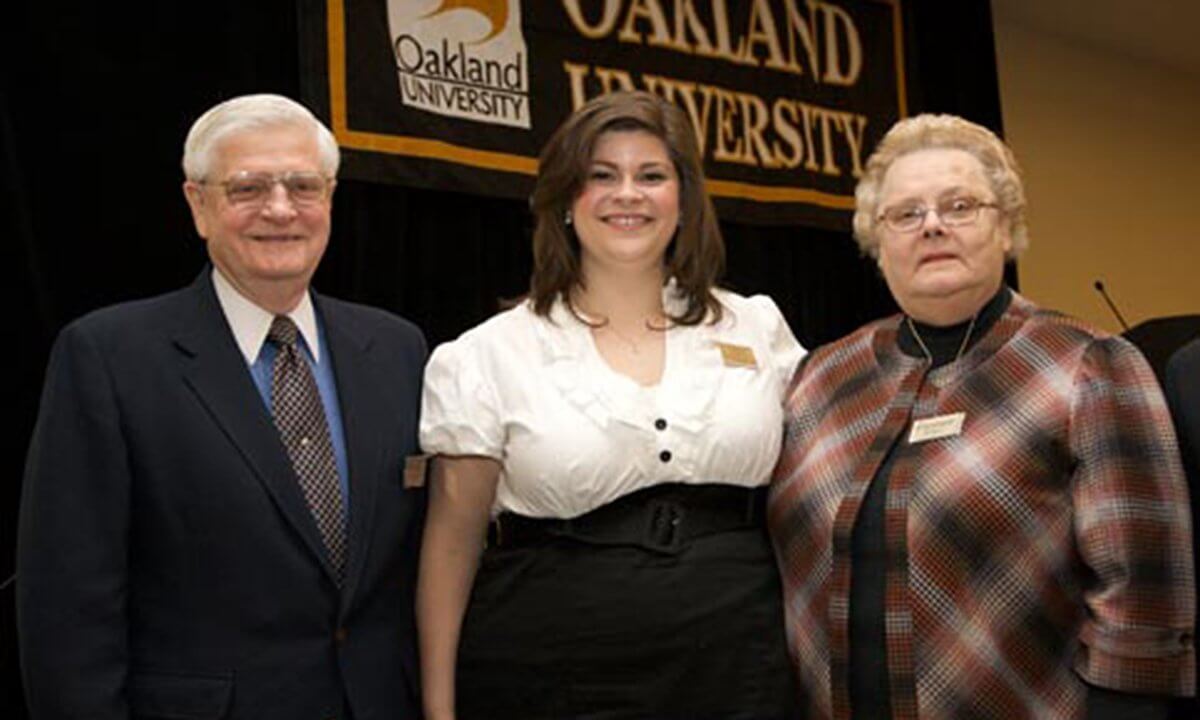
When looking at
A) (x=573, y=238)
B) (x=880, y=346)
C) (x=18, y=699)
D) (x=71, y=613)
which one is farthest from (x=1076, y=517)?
(x=18, y=699)

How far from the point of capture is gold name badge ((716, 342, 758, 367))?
2.21 metres

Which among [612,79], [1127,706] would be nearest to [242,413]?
[1127,706]

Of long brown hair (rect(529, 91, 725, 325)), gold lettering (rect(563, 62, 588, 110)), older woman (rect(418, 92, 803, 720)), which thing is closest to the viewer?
older woman (rect(418, 92, 803, 720))

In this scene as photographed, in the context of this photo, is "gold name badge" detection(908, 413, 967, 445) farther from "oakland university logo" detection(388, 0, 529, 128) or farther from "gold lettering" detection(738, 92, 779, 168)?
"gold lettering" detection(738, 92, 779, 168)

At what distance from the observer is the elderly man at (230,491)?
1.84 meters

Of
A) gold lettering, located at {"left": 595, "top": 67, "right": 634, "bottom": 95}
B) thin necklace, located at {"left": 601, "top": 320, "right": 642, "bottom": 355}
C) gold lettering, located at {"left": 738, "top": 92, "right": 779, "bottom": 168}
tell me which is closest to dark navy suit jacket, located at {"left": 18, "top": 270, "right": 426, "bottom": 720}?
thin necklace, located at {"left": 601, "top": 320, "right": 642, "bottom": 355}

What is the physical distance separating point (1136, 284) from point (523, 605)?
20.2 feet

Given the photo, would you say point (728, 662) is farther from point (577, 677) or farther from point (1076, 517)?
point (1076, 517)

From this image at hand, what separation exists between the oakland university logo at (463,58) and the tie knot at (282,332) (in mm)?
2139

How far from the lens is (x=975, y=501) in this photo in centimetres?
194

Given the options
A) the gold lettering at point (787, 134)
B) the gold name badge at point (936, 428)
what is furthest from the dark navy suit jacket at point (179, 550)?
the gold lettering at point (787, 134)

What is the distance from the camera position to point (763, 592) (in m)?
2.10

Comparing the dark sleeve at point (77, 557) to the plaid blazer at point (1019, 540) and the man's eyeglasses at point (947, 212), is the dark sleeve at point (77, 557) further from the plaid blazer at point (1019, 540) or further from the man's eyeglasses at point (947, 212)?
the man's eyeglasses at point (947, 212)

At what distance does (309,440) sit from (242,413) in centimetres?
10
